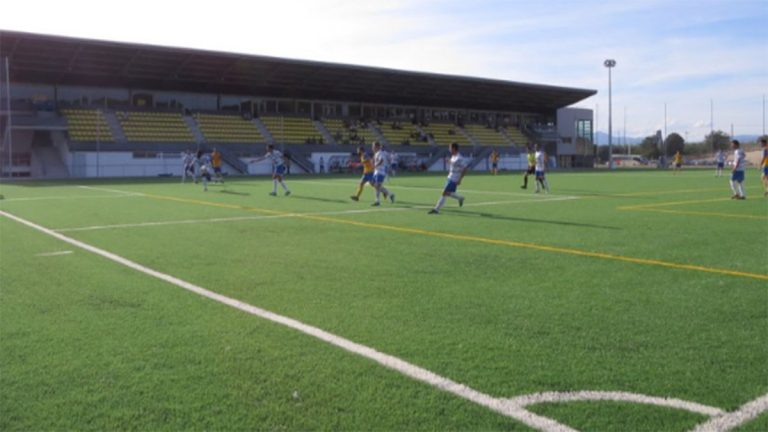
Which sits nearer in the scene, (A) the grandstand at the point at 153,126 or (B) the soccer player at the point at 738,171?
(B) the soccer player at the point at 738,171

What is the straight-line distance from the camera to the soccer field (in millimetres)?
3887

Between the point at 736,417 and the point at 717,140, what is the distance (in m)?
120

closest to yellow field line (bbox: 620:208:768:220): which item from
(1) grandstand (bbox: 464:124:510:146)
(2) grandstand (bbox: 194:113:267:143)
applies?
(2) grandstand (bbox: 194:113:267:143)

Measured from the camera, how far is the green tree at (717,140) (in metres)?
106

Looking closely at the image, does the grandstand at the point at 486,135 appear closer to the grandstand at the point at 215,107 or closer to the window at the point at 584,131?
the grandstand at the point at 215,107

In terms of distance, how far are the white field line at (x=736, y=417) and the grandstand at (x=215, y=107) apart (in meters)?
40.5

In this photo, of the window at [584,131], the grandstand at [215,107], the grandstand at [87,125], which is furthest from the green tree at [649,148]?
the grandstand at [87,125]

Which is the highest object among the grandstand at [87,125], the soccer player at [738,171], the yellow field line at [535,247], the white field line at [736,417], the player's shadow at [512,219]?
the grandstand at [87,125]

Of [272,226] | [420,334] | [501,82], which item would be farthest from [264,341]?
[501,82]

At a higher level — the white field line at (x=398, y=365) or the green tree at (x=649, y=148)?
the green tree at (x=649, y=148)

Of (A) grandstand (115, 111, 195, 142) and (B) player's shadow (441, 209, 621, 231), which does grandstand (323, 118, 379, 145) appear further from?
(B) player's shadow (441, 209, 621, 231)

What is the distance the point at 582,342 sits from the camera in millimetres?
5129

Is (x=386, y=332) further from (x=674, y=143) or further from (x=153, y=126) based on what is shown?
(x=674, y=143)

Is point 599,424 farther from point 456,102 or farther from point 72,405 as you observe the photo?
point 456,102
